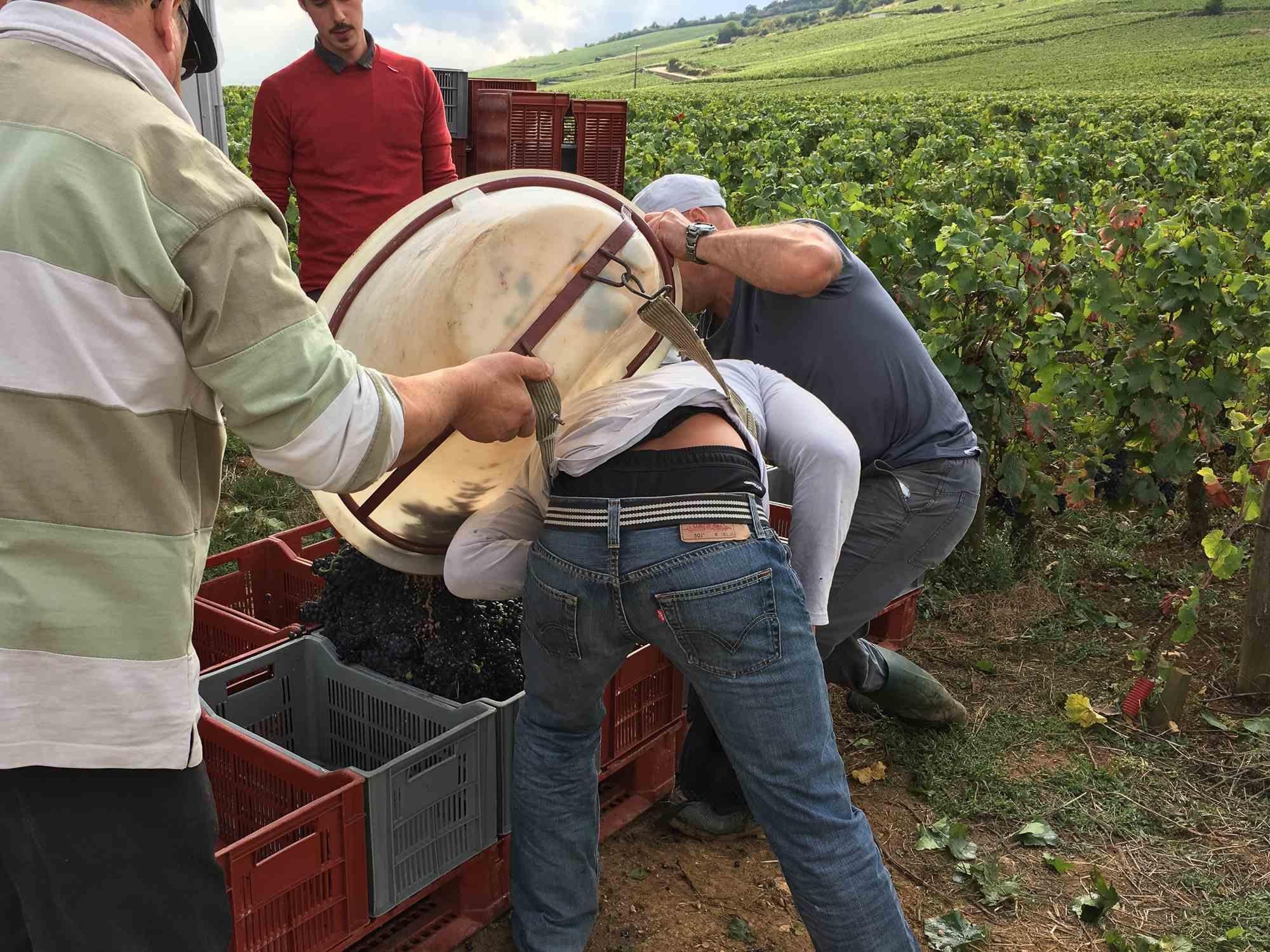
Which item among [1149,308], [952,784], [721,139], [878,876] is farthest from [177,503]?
[721,139]

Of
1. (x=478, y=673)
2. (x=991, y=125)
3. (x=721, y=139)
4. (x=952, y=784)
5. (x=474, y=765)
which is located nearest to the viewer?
(x=474, y=765)

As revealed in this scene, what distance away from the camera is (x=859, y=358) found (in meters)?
2.76

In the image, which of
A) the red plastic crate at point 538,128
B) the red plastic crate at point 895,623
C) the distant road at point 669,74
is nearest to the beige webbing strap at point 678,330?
the red plastic crate at point 895,623

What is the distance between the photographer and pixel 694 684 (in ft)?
7.01

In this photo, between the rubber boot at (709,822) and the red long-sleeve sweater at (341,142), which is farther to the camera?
the red long-sleeve sweater at (341,142)

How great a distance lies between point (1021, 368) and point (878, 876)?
308cm

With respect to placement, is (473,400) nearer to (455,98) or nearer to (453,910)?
(453,910)

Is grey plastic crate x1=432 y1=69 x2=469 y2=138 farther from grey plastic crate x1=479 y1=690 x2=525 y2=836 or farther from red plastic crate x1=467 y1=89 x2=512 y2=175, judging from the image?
grey plastic crate x1=479 y1=690 x2=525 y2=836

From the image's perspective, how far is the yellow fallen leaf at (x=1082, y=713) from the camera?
143 inches

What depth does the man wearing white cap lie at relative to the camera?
8.79ft

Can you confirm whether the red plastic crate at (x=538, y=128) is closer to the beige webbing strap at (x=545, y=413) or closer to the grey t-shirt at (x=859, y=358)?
the grey t-shirt at (x=859, y=358)

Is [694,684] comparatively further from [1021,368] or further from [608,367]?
[1021,368]

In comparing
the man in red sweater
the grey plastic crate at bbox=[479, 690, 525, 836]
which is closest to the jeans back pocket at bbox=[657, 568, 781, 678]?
the grey plastic crate at bbox=[479, 690, 525, 836]

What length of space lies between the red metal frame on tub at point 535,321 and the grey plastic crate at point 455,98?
282 cm
